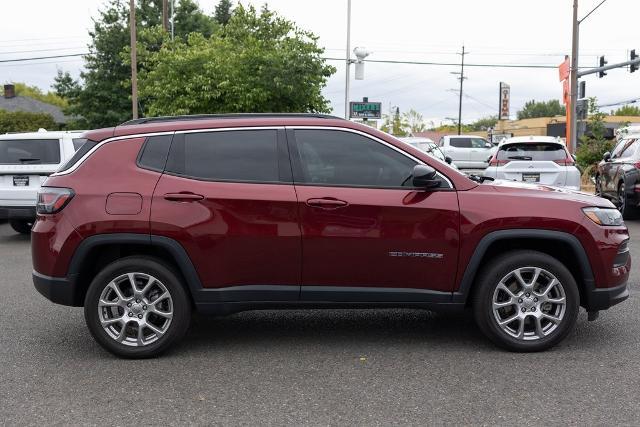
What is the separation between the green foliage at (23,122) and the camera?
163 feet

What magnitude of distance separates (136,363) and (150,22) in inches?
1756

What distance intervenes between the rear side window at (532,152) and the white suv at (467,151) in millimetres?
17232

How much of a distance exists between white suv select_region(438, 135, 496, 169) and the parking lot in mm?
24184

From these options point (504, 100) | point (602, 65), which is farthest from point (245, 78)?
point (504, 100)

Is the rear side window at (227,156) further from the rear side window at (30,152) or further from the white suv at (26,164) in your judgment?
the rear side window at (30,152)

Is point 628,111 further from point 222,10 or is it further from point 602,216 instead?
point 602,216

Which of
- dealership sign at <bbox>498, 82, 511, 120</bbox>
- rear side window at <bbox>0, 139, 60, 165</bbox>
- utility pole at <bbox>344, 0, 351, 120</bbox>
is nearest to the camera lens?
rear side window at <bbox>0, 139, 60, 165</bbox>

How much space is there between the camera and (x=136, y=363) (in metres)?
4.82

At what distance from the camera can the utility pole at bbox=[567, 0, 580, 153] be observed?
2619 centimetres

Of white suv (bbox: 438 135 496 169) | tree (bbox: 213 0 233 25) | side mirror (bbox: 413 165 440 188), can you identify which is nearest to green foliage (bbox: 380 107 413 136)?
tree (bbox: 213 0 233 25)

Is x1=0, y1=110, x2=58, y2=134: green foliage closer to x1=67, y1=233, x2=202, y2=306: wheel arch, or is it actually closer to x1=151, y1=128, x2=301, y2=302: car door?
x1=67, y1=233, x2=202, y2=306: wheel arch

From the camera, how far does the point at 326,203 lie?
4.76 metres

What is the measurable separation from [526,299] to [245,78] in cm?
1876

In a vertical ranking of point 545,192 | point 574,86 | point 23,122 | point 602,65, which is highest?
point 602,65
